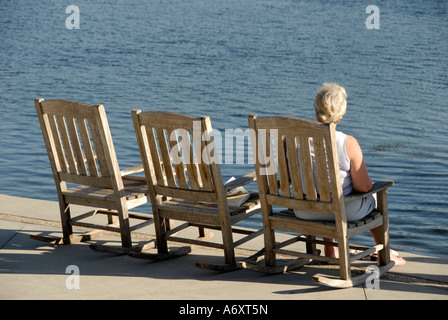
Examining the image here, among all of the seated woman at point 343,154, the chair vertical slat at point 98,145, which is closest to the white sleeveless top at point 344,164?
the seated woman at point 343,154

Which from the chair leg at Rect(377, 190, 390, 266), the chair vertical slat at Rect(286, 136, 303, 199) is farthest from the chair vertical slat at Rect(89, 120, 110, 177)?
the chair leg at Rect(377, 190, 390, 266)

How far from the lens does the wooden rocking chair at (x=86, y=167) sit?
176 inches

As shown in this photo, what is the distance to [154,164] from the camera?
14.6 ft

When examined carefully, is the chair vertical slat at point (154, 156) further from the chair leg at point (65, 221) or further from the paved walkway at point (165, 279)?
the chair leg at point (65, 221)

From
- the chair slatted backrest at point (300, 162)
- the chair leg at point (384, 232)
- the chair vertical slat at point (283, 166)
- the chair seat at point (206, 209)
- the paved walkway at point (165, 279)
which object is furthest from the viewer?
the chair seat at point (206, 209)

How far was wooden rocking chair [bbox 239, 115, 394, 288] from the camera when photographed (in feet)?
12.4

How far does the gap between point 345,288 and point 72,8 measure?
24.8 meters

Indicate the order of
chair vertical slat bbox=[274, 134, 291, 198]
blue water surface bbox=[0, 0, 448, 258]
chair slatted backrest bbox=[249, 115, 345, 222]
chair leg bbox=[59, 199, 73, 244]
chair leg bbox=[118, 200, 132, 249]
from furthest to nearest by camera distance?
blue water surface bbox=[0, 0, 448, 258]
chair leg bbox=[59, 199, 73, 244]
chair leg bbox=[118, 200, 132, 249]
chair vertical slat bbox=[274, 134, 291, 198]
chair slatted backrest bbox=[249, 115, 345, 222]

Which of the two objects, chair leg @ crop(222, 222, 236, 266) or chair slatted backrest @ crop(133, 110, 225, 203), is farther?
chair leg @ crop(222, 222, 236, 266)

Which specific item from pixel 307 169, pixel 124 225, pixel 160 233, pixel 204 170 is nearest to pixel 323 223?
pixel 307 169

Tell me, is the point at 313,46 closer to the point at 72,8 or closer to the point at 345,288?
the point at 72,8

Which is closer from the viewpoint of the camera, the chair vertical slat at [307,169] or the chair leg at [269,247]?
the chair vertical slat at [307,169]

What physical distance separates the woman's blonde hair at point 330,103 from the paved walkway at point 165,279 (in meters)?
0.92

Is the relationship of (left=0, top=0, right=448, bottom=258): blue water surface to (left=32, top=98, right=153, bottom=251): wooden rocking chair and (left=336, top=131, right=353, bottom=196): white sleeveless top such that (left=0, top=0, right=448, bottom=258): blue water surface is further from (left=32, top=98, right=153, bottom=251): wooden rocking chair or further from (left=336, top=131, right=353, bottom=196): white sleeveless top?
(left=32, top=98, right=153, bottom=251): wooden rocking chair
